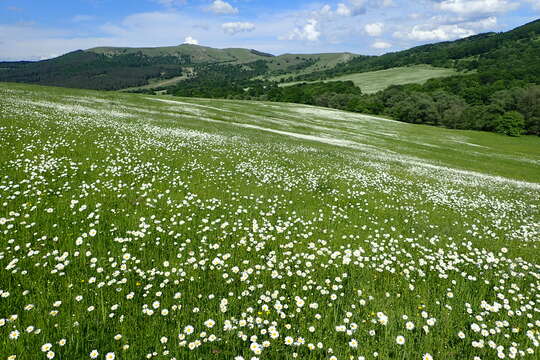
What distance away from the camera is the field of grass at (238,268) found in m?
4.14

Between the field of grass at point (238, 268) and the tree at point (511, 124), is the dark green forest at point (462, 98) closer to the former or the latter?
the tree at point (511, 124)

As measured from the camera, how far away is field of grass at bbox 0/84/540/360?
13.6ft

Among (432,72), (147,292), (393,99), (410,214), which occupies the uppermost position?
(432,72)

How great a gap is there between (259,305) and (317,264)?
2.22 metres

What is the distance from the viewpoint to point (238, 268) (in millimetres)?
6016

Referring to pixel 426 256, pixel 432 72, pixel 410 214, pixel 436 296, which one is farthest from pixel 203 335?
pixel 432 72

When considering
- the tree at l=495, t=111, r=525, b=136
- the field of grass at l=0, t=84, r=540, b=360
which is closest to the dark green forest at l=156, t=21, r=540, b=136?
the tree at l=495, t=111, r=525, b=136

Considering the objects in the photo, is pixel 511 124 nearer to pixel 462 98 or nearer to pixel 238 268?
pixel 462 98

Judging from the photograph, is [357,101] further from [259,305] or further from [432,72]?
[259,305]

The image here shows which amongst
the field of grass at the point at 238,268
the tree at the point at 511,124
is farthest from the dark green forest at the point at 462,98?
the field of grass at the point at 238,268

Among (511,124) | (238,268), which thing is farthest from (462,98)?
(238,268)

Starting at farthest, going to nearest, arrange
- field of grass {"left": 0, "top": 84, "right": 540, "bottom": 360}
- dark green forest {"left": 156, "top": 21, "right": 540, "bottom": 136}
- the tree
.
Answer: dark green forest {"left": 156, "top": 21, "right": 540, "bottom": 136} → the tree → field of grass {"left": 0, "top": 84, "right": 540, "bottom": 360}

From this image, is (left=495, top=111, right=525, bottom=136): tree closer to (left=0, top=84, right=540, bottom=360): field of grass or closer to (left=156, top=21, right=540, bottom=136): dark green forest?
(left=156, top=21, right=540, bottom=136): dark green forest

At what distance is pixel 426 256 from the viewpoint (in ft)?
24.7
